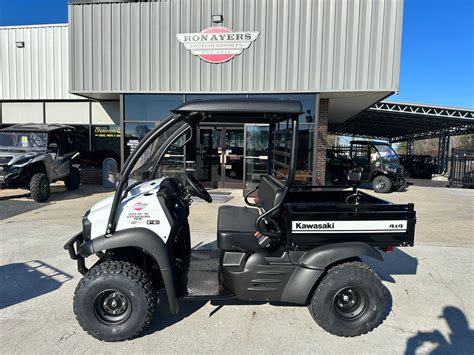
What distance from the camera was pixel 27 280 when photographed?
3.56 m


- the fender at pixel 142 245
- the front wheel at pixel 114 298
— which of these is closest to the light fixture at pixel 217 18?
the fender at pixel 142 245

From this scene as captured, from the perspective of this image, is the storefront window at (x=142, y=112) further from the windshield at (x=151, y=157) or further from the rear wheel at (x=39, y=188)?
the windshield at (x=151, y=157)

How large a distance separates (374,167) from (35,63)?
12.6 m

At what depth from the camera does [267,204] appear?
3.06m

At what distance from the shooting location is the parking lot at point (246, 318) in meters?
2.48

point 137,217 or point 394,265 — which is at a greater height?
point 137,217

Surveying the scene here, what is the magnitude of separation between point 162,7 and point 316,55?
4.52 meters

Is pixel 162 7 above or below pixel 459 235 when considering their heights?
above

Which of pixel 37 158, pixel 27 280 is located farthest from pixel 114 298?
pixel 37 158

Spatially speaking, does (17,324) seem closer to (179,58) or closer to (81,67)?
(179,58)

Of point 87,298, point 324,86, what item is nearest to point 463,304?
point 87,298

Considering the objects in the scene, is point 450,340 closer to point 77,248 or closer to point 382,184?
point 77,248

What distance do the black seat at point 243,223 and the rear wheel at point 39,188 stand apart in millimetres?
6219

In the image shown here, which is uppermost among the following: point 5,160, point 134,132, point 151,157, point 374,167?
point 134,132
